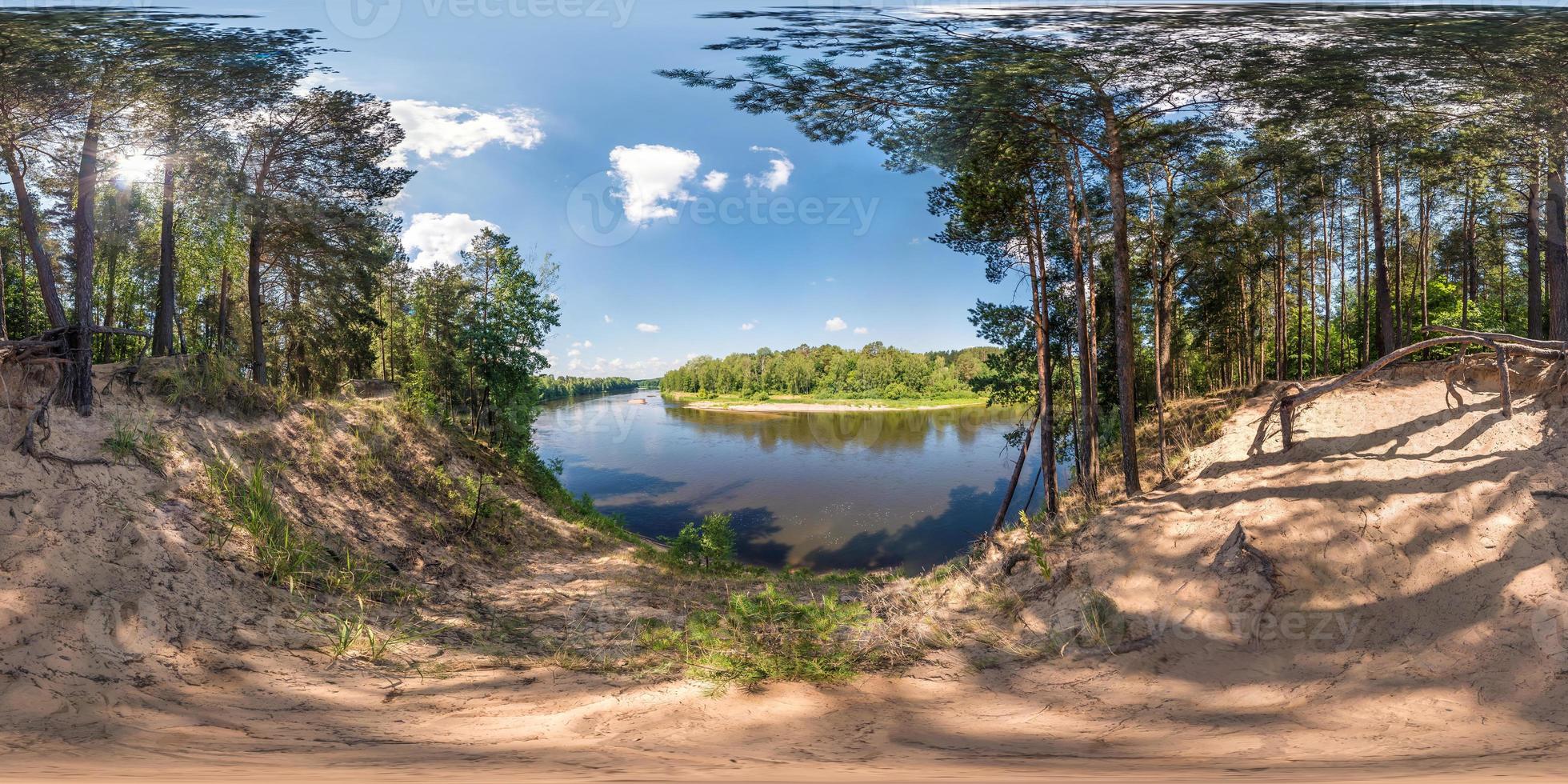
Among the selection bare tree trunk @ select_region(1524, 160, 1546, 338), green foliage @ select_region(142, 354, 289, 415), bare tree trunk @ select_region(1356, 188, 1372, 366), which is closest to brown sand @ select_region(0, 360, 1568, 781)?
green foliage @ select_region(142, 354, 289, 415)

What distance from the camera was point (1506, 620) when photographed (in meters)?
3.26

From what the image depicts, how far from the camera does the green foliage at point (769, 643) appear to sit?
3361 mm

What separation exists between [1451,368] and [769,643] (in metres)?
7.44

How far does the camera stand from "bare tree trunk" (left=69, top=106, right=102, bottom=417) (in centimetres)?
473

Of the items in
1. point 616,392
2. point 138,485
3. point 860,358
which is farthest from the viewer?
point 616,392

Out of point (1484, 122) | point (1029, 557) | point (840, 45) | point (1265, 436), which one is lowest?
point (1029, 557)

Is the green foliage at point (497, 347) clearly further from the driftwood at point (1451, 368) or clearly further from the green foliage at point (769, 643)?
the driftwood at point (1451, 368)

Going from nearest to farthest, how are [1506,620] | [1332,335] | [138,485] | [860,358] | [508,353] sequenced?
[1506,620]
[138,485]
[508,353]
[1332,335]
[860,358]

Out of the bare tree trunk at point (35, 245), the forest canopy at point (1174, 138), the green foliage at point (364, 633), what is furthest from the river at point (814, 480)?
the bare tree trunk at point (35, 245)

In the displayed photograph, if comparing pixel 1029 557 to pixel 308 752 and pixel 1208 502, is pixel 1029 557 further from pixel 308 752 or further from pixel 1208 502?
pixel 308 752

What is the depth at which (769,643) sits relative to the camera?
12.9 feet

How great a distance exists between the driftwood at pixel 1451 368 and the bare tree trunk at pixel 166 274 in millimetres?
14389

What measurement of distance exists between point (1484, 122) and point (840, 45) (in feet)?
29.3

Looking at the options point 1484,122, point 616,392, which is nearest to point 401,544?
point 1484,122
